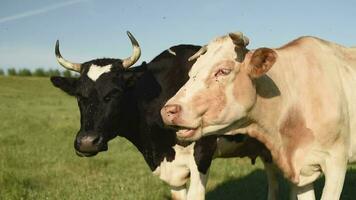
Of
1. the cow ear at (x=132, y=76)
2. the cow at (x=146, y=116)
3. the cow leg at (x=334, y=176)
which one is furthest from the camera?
the cow ear at (x=132, y=76)

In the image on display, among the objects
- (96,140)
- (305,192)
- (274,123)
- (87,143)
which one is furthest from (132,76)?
(305,192)

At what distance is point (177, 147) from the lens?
7.36 m

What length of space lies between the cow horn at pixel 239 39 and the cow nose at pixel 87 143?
7.70 feet

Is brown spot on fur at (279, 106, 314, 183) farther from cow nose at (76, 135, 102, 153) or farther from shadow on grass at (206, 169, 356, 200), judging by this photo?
shadow on grass at (206, 169, 356, 200)

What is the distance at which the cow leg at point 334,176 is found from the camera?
5816 millimetres

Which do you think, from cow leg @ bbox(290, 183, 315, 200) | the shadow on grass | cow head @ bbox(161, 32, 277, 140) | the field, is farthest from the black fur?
the shadow on grass

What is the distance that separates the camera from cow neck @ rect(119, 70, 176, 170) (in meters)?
7.44

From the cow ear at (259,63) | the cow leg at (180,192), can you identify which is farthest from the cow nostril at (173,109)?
the cow leg at (180,192)

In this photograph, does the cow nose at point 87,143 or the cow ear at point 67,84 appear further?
the cow ear at point 67,84

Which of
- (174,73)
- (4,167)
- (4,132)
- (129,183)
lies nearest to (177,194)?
(174,73)

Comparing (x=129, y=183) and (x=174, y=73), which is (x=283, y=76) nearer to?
(x=174, y=73)

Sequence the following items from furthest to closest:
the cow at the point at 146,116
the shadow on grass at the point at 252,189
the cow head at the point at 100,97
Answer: the shadow on grass at the point at 252,189 → the cow at the point at 146,116 → the cow head at the point at 100,97

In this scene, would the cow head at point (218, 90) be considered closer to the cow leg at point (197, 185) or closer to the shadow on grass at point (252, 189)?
the cow leg at point (197, 185)

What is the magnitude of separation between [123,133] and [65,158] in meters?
6.11
